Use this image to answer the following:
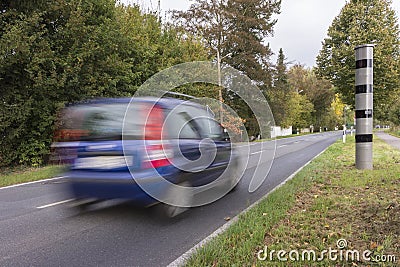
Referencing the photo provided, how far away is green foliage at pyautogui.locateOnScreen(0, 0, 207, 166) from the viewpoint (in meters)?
9.84

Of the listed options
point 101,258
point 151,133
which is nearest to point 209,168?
point 151,133

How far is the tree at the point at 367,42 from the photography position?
739 inches

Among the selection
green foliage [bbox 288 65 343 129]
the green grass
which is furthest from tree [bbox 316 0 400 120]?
green foliage [bbox 288 65 343 129]

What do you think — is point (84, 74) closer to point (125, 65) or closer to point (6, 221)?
point (125, 65)

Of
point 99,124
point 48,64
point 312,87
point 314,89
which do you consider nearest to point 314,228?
point 99,124

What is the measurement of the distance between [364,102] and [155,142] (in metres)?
7.04

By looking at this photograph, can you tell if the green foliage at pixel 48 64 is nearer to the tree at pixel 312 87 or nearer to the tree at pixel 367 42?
the tree at pixel 367 42

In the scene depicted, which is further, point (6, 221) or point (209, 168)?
point (209, 168)

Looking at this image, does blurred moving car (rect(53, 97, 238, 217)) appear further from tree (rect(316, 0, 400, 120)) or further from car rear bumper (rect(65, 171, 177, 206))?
tree (rect(316, 0, 400, 120))

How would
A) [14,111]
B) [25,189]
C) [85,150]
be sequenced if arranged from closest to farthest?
1. [85,150]
2. [25,189]
3. [14,111]

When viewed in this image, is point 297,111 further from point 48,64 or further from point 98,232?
point 98,232

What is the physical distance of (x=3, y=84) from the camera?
10.2 m

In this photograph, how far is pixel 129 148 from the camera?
13.5ft

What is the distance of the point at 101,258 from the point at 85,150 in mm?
1754
